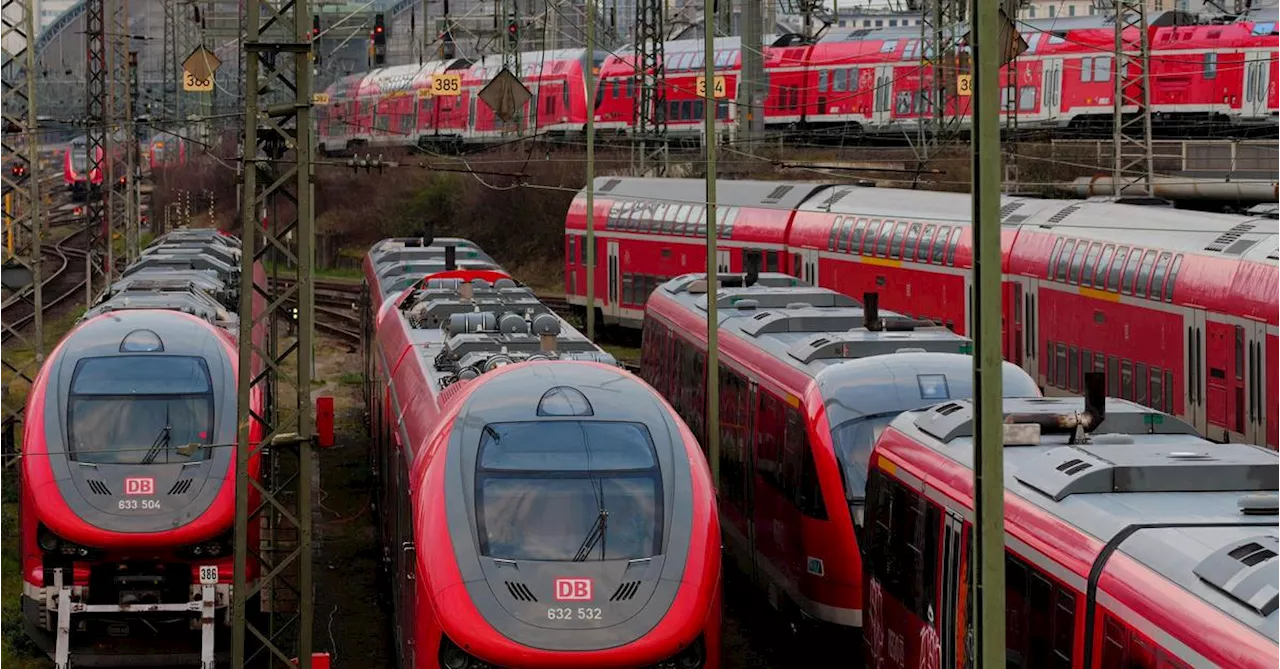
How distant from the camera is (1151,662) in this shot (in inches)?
332

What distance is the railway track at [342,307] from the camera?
145 feet

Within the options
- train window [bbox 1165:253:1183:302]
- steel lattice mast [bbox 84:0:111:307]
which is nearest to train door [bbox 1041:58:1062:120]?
steel lattice mast [bbox 84:0:111:307]

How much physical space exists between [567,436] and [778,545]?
4.89 meters

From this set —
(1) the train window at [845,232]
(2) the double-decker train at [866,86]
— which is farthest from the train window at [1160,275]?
(2) the double-decker train at [866,86]

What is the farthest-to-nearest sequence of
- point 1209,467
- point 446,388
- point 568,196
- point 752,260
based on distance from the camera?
point 568,196, point 752,260, point 446,388, point 1209,467

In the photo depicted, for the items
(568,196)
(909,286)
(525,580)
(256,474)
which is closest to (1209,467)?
(525,580)

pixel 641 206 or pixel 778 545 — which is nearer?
pixel 778 545

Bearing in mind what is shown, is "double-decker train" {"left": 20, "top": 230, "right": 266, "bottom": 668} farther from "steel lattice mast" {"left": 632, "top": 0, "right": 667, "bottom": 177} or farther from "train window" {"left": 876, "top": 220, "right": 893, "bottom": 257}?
"steel lattice mast" {"left": 632, "top": 0, "right": 667, "bottom": 177}

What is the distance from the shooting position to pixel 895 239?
97.2ft

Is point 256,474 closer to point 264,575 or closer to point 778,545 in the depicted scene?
point 264,575

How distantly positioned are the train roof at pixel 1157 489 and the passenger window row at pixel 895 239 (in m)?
15.3

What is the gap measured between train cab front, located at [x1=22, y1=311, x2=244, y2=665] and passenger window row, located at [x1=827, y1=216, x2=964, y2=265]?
13845 millimetres

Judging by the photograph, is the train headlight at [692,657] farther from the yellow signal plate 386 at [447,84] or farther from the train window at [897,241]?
the yellow signal plate 386 at [447,84]

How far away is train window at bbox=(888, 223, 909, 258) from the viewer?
29438 mm
